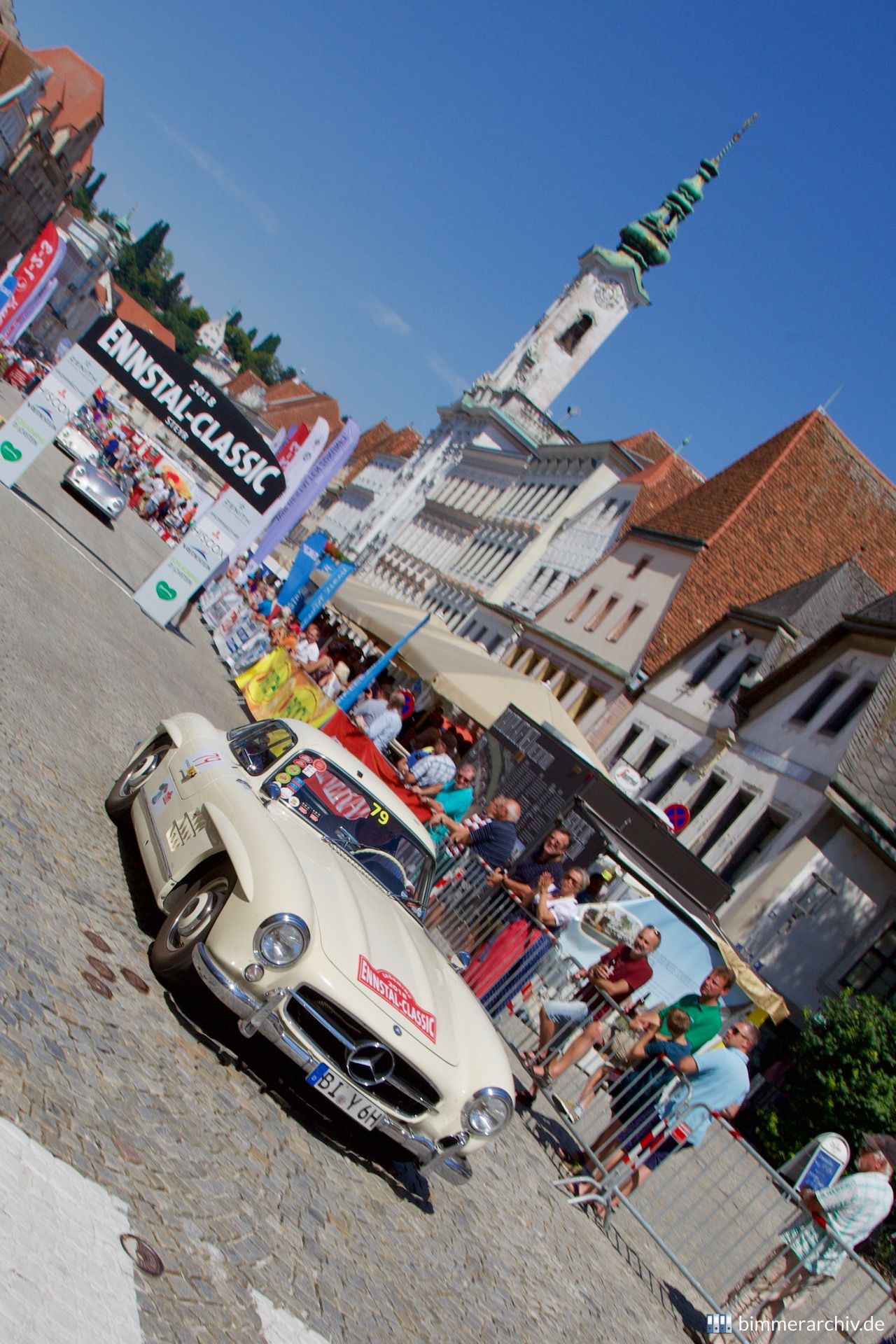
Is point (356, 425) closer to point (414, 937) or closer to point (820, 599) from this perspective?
point (820, 599)

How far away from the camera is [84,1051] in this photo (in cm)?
509

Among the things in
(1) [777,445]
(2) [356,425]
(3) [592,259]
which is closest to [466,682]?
(2) [356,425]

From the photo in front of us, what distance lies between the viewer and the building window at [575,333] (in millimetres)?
69938

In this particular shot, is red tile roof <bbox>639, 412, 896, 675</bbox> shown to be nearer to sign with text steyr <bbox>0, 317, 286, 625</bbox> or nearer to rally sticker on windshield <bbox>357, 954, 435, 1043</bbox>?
sign with text steyr <bbox>0, 317, 286, 625</bbox>

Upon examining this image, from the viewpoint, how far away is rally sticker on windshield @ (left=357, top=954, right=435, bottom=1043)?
6293 millimetres

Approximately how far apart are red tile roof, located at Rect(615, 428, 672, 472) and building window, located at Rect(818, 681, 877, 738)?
1590 inches

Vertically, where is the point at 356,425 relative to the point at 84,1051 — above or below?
above

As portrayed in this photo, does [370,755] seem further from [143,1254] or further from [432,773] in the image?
[143,1254]

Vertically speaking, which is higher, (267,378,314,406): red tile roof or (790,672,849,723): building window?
(267,378,314,406): red tile roof

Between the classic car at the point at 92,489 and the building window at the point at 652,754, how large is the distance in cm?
1606

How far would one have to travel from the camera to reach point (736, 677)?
92.2 feet

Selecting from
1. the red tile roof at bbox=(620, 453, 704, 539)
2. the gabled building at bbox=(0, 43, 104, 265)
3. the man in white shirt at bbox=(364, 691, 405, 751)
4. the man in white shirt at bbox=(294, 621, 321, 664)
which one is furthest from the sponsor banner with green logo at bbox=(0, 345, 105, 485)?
the gabled building at bbox=(0, 43, 104, 265)

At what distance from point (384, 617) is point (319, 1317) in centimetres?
1953

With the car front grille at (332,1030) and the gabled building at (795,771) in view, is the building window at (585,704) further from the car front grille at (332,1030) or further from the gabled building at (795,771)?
the car front grille at (332,1030)
